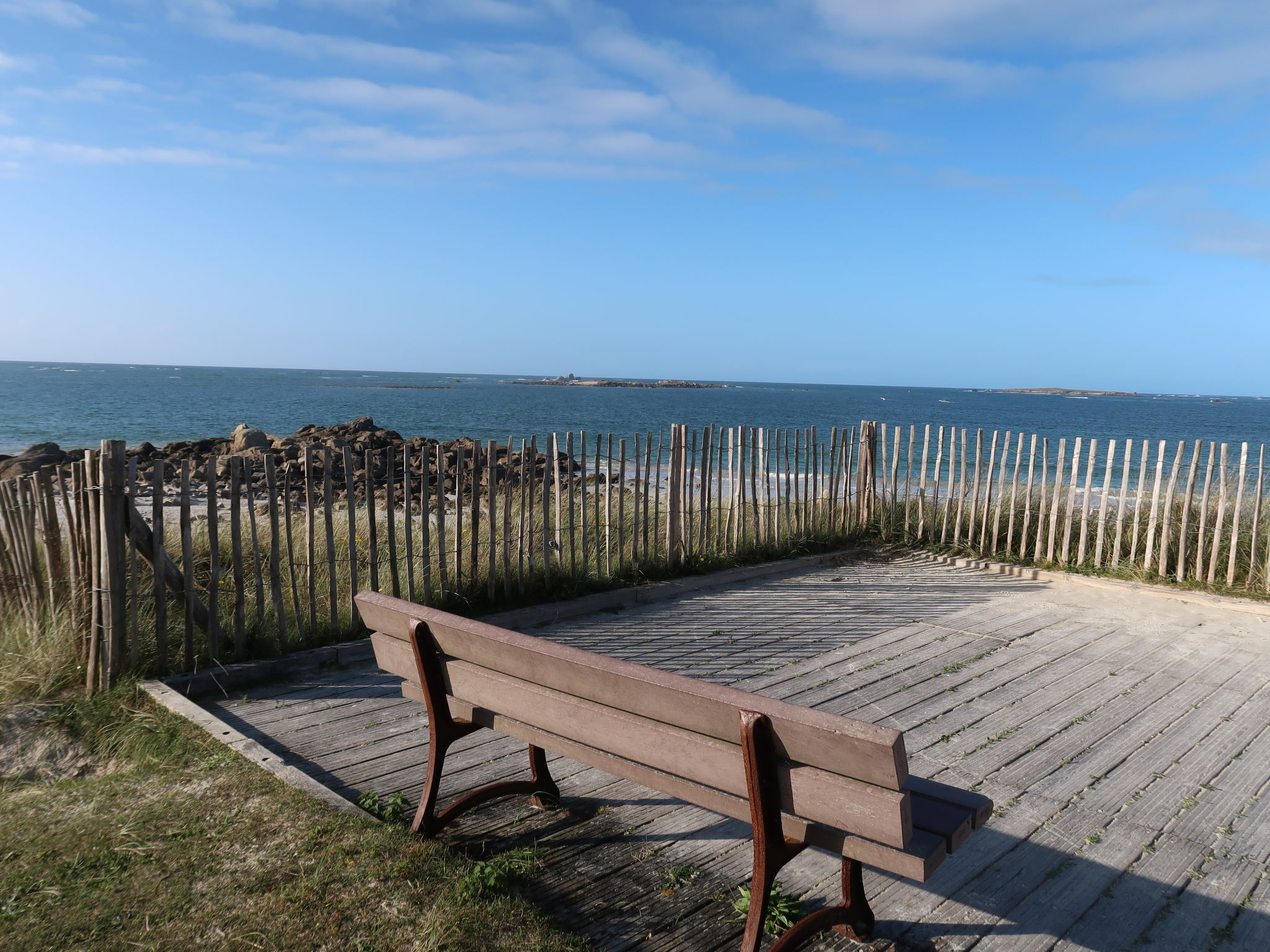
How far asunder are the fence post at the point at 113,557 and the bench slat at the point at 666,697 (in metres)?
2.13

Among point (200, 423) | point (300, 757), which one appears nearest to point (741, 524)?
point (300, 757)

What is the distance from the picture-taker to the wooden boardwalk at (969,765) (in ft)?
9.02

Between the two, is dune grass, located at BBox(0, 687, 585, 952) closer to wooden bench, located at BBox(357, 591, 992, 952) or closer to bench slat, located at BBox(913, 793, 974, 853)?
wooden bench, located at BBox(357, 591, 992, 952)

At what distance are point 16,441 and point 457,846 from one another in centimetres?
3897

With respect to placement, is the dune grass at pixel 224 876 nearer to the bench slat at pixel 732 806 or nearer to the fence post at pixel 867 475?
the bench slat at pixel 732 806

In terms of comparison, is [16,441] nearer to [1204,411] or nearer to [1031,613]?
[1031,613]

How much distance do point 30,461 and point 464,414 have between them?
4701 cm

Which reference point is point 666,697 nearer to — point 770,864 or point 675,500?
point 770,864

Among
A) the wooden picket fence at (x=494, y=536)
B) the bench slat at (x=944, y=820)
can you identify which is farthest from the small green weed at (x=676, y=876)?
the wooden picket fence at (x=494, y=536)

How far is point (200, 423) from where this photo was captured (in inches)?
1853

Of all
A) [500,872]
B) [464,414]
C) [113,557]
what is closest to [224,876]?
[500,872]

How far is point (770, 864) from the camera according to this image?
7.55ft

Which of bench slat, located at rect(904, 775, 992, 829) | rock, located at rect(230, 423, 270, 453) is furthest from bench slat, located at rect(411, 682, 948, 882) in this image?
rock, located at rect(230, 423, 270, 453)

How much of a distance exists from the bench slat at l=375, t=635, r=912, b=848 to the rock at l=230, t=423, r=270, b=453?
21.3 m
